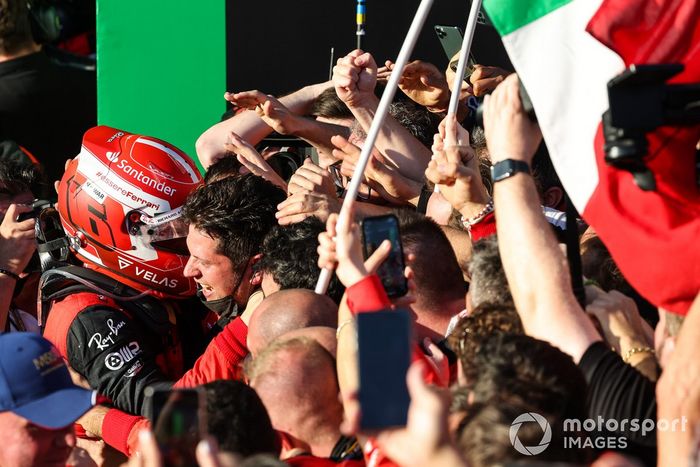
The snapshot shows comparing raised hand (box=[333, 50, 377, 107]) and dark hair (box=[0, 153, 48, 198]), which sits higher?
raised hand (box=[333, 50, 377, 107])

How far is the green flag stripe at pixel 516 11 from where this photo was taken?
12.7ft

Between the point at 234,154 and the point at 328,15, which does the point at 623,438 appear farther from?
the point at 328,15

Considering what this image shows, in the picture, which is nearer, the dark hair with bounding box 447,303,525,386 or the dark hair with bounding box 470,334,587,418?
the dark hair with bounding box 470,334,587,418

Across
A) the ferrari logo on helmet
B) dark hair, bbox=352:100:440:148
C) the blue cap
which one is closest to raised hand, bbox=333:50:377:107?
dark hair, bbox=352:100:440:148

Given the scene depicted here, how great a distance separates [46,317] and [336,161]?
1713 mm

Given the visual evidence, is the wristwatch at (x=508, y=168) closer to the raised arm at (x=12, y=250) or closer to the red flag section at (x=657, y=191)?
the red flag section at (x=657, y=191)

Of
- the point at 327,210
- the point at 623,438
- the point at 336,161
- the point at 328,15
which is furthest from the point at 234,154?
the point at 623,438

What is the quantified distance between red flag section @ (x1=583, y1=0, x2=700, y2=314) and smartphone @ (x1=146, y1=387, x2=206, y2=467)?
1439 mm

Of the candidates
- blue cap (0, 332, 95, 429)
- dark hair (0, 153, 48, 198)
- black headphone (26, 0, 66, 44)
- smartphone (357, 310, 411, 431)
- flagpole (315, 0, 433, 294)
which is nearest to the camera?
smartphone (357, 310, 411, 431)

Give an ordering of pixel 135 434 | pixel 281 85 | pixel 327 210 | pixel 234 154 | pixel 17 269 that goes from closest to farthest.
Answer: pixel 135 434, pixel 327 210, pixel 17 269, pixel 234 154, pixel 281 85

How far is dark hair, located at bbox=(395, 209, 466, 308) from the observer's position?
4.38m

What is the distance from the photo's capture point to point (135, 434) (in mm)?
4723

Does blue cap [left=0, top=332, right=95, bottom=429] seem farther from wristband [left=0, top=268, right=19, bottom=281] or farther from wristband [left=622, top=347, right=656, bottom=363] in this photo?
wristband [left=0, top=268, right=19, bottom=281]

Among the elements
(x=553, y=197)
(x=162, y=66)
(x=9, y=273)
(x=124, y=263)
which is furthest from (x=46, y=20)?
(x=553, y=197)
